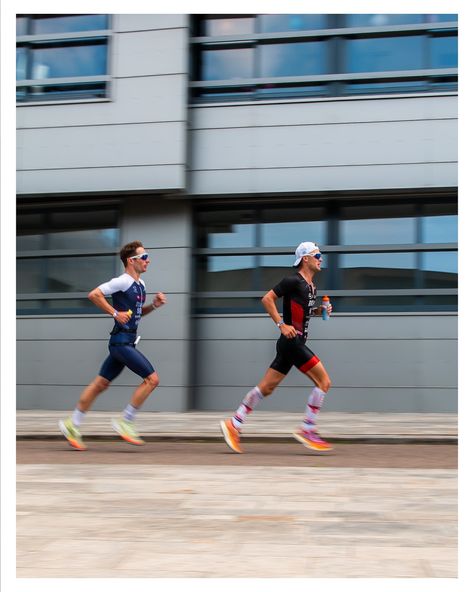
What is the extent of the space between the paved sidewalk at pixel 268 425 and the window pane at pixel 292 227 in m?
2.72

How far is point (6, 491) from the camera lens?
370 cm

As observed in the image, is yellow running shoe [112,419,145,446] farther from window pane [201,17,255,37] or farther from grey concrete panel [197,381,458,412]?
window pane [201,17,255,37]

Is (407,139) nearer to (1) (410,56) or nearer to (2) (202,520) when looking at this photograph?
(1) (410,56)

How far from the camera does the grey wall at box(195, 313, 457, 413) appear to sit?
1154 cm

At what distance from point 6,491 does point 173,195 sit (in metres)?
8.83

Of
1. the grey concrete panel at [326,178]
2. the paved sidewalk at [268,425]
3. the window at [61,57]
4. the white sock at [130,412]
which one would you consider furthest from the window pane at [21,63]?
the white sock at [130,412]

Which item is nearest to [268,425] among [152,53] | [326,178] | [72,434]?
[72,434]

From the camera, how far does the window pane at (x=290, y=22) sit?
12266 mm

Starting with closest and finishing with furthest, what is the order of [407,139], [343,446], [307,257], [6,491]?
[6,491]
[307,257]
[343,446]
[407,139]

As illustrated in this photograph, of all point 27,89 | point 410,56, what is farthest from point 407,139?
point 27,89

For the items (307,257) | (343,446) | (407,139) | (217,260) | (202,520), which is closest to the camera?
(202,520)

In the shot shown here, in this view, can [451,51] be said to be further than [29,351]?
No

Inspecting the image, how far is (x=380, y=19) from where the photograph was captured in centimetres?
1202

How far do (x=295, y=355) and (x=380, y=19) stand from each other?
279 inches
